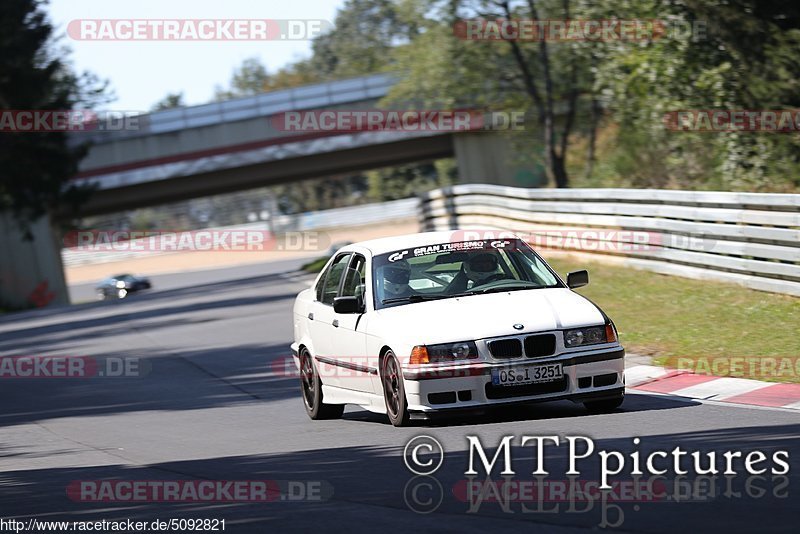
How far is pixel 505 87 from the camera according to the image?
134 feet

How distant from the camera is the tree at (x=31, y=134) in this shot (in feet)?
160

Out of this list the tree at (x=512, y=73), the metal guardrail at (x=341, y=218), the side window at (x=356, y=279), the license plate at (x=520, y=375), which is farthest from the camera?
the metal guardrail at (x=341, y=218)

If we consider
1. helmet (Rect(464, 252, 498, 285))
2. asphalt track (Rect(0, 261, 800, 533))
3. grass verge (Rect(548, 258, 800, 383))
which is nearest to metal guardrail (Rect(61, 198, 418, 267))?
grass verge (Rect(548, 258, 800, 383))

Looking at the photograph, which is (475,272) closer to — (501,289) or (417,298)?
(501,289)

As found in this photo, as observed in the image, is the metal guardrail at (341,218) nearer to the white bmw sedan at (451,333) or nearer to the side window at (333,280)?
the side window at (333,280)

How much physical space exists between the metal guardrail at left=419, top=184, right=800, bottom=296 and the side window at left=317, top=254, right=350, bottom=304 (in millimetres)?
5869

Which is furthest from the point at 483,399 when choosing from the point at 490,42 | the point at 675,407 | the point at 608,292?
the point at 490,42

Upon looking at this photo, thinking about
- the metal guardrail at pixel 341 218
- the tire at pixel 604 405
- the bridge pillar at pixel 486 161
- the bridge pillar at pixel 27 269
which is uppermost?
Answer: the tire at pixel 604 405

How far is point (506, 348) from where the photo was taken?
30.2 feet

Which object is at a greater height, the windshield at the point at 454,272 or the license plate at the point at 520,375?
the windshield at the point at 454,272

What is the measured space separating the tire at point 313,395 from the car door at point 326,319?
0.15 metres

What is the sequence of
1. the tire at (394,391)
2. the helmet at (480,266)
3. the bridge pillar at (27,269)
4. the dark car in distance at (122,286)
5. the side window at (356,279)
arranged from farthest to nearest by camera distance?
the dark car in distance at (122,286)
the bridge pillar at (27,269)
the side window at (356,279)
the helmet at (480,266)
the tire at (394,391)

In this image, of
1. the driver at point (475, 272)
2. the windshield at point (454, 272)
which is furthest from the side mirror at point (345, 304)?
the driver at point (475, 272)

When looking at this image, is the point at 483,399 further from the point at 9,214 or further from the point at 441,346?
the point at 9,214
